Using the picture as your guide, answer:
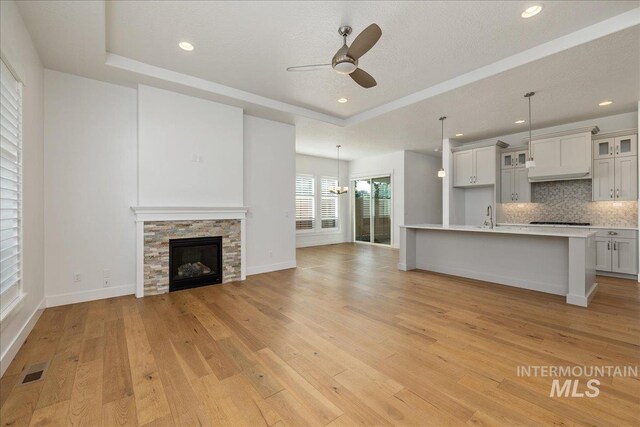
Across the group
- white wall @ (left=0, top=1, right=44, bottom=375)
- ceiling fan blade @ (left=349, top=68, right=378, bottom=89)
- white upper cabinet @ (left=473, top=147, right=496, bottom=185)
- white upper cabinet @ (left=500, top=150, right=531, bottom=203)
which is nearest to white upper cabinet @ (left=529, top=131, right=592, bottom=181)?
white upper cabinet @ (left=500, top=150, right=531, bottom=203)

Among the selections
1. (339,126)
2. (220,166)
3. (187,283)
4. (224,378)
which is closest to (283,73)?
(220,166)

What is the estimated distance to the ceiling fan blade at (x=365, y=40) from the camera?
7.99 feet

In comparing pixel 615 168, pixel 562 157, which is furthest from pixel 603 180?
pixel 562 157

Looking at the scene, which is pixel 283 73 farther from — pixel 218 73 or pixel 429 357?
pixel 429 357

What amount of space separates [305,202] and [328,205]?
100 cm

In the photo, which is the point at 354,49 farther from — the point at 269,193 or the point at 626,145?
the point at 626,145

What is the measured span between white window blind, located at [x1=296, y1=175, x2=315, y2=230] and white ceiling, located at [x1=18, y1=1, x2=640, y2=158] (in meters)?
3.86

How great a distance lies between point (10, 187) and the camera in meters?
2.44

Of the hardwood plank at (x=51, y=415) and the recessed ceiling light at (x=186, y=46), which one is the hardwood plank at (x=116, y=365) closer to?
the hardwood plank at (x=51, y=415)

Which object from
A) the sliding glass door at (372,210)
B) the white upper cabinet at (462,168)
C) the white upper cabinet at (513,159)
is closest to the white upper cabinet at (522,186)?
the white upper cabinet at (513,159)

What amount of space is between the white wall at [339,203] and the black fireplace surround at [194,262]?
14.2 ft

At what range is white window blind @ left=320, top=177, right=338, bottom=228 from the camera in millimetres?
9539

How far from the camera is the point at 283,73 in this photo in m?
3.96

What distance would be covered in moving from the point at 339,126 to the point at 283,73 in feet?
7.50
